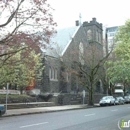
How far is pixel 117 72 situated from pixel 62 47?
82.7 ft

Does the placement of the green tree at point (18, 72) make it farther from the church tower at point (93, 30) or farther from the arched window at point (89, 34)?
the church tower at point (93, 30)

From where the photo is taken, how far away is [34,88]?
1690 inches

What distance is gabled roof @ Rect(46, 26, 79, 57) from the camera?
45188 mm

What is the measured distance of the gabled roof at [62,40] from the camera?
4519 cm

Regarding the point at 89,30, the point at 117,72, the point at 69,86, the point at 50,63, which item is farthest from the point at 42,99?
the point at 89,30

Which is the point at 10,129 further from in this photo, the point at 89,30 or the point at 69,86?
the point at 89,30

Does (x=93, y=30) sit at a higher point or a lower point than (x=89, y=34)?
higher

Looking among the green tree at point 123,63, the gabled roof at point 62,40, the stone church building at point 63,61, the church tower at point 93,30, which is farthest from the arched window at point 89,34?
the green tree at point 123,63

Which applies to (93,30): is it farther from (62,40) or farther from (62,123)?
(62,123)

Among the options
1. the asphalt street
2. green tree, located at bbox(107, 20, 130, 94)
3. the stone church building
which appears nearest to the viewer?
the asphalt street

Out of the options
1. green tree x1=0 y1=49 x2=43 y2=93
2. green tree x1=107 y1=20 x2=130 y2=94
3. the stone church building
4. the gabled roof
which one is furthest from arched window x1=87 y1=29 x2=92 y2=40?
green tree x1=107 y1=20 x2=130 y2=94

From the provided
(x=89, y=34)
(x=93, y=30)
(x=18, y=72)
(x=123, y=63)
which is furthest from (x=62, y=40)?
(x=123, y=63)

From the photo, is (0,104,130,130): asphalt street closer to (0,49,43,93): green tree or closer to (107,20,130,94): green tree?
(107,20,130,94): green tree

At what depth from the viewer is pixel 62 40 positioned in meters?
53.5
